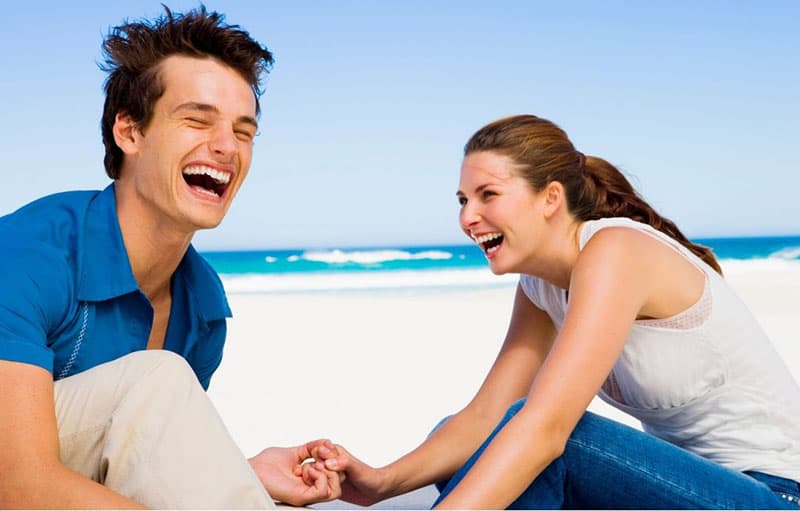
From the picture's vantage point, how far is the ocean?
86.9ft

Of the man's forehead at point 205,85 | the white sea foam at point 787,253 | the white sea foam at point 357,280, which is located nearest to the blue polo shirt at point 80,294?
the man's forehead at point 205,85

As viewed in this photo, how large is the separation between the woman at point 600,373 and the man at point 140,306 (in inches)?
22.8

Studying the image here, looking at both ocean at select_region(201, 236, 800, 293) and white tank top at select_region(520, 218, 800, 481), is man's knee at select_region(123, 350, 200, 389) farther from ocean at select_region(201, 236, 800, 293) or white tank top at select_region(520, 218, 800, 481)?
ocean at select_region(201, 236, 800, 293)

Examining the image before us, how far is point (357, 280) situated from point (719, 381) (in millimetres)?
25658

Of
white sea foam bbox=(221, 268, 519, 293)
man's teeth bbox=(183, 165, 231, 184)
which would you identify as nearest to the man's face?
man's teeth bbox=(183, 165, 231, 184)

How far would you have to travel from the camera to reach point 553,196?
2.65m

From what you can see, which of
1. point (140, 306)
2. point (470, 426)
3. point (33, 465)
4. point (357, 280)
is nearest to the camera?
point (33, 465)

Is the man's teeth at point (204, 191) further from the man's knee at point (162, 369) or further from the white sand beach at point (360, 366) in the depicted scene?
the white sand beach at point (360, 366)

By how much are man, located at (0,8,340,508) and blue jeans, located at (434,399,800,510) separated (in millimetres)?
626

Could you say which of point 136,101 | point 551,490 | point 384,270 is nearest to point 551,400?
point 551,490

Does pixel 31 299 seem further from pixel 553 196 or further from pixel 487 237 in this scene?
pixel 553 196

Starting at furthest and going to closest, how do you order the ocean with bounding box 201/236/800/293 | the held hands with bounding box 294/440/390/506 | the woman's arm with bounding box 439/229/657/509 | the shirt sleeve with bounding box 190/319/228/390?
the ocean with bounding box 201/236/800/293, the shirt sleeve with bounding box 190/319/228/390, the held hands with bounding box 294/440/390/506, the woman's arm with bounding box 439/229/657/509

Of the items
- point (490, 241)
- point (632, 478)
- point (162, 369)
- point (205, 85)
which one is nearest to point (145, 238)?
point (205, 85)

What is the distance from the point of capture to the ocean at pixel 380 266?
2648cm
